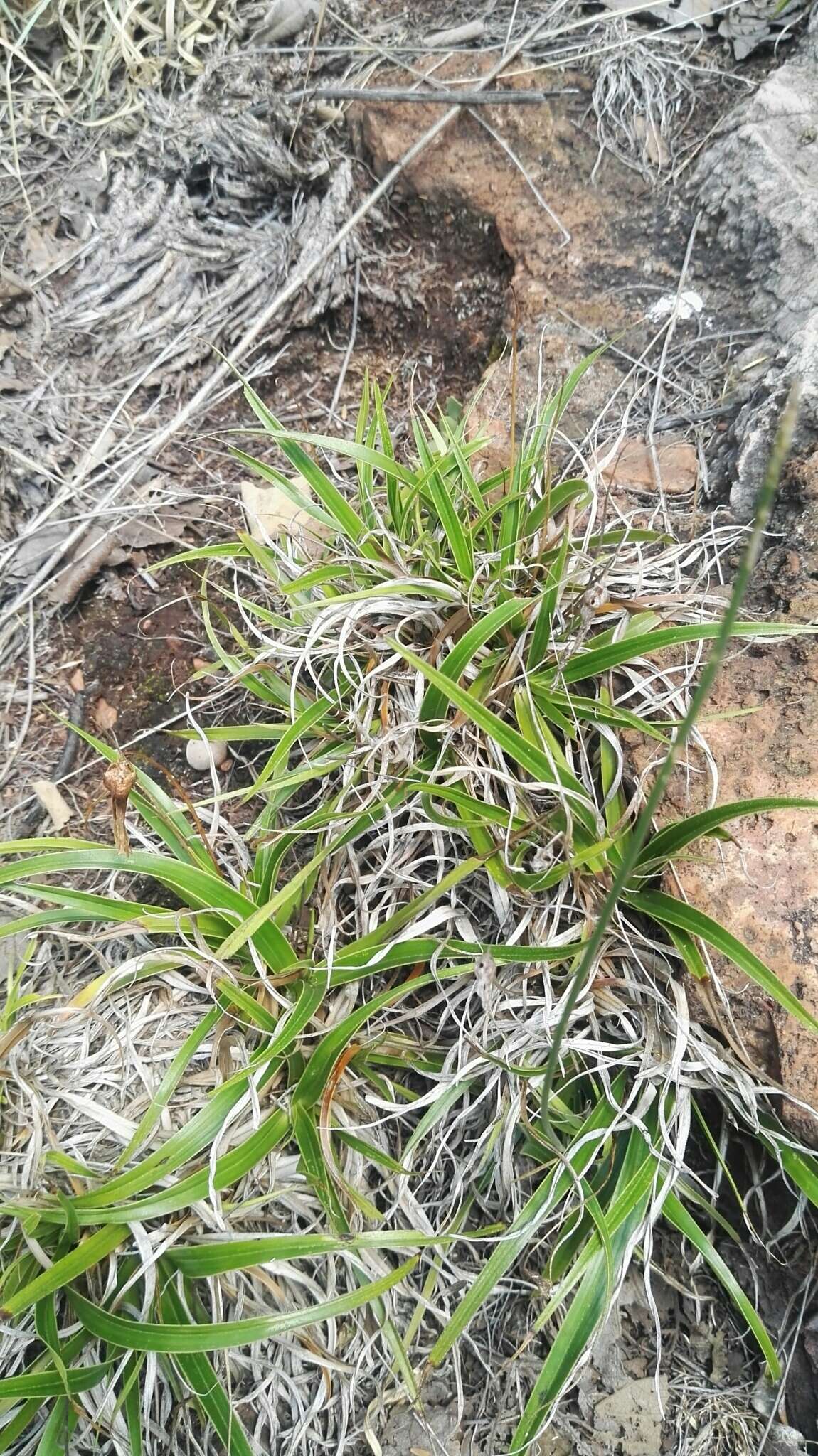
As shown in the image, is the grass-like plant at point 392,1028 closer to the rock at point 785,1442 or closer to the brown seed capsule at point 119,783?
the rock at point 785,1442

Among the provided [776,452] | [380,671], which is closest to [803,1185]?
[380,671]

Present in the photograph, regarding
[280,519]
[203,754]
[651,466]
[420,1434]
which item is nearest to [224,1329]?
[420,1434]

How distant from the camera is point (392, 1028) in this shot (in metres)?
1.49

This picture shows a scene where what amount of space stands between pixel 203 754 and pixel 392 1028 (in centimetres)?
68

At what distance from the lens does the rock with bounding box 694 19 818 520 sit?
1695mm

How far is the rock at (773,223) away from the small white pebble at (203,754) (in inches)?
45.6

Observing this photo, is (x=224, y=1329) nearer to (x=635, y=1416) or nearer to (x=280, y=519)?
(x=635, y=1416)

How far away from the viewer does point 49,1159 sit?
1.34 metres

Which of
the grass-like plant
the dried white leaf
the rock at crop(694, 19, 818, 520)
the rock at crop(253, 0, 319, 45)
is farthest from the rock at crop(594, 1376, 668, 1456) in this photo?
the rock at crop(253, 0, 319, 45)

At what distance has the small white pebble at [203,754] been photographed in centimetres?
179

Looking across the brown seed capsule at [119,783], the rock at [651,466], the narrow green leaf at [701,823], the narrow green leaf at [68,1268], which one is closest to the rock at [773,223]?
the rock at [651,466]

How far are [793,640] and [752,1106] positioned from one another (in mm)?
784

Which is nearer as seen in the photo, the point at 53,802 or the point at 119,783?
the point at 119,783

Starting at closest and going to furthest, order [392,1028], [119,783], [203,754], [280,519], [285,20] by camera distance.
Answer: [119,783] < [392,1028] < [203,754] < [280,519] < [285,20]
